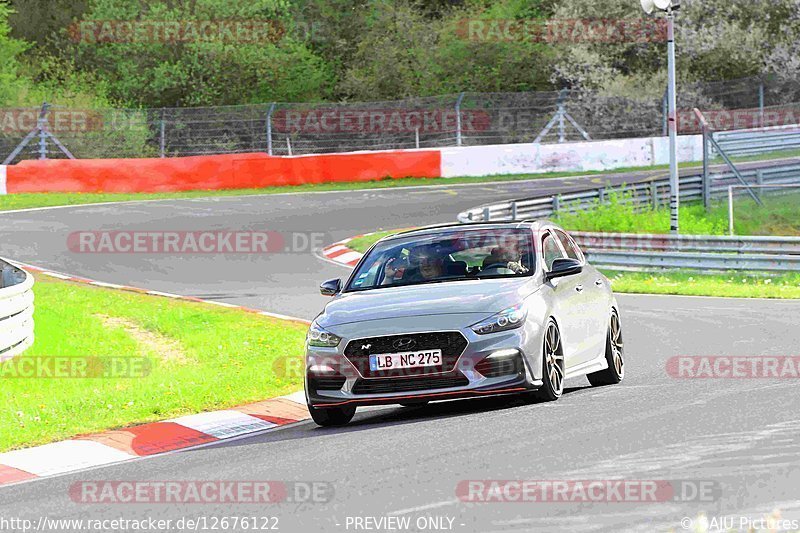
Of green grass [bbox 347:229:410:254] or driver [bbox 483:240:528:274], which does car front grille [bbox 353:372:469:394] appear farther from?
green grass [bbox 347:229:410:254]

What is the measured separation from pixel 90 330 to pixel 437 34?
3921 centimetres

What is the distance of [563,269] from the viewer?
11219 mm

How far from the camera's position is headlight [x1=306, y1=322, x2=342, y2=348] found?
10.4 metres

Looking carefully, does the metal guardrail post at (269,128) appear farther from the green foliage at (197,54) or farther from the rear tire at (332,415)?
the rear tire at (332,415)

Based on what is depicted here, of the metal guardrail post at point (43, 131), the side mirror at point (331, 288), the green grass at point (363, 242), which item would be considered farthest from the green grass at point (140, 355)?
the metal guardrail post at point (43, 131)

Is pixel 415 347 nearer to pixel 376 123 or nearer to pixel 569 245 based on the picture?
pixel 569 245

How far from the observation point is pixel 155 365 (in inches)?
599

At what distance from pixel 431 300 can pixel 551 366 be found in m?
1.04

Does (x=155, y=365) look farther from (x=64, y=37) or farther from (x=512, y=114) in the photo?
(x=64, y=37)

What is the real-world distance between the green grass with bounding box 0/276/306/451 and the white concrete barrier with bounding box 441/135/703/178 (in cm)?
2079
